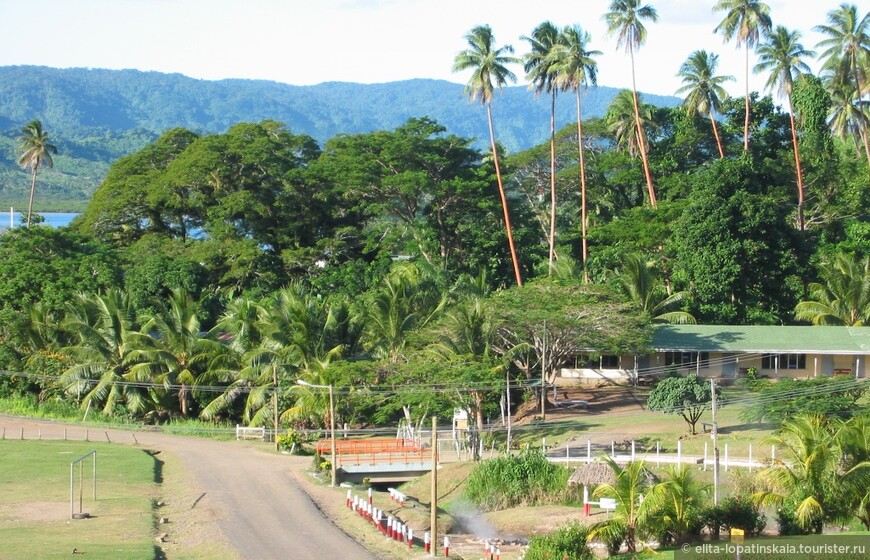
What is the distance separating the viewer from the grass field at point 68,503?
29.7 meters

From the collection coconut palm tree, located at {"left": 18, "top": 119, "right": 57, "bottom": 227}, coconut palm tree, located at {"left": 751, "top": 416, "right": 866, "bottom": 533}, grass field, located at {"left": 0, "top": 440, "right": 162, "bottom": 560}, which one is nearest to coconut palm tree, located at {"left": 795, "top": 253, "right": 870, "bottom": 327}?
coconut palm tree, located at {"left": 751, "top": 416, "right": 866, "bottom": 533}

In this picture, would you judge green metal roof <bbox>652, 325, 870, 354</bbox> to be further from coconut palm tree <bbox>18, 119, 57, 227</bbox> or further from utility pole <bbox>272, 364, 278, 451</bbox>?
coconut palm tree <bbox>18, 119, 57, 227</bbox>

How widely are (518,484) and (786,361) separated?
74.8ft

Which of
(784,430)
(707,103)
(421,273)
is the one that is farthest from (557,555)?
(707,103)

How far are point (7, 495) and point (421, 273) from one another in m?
29.8

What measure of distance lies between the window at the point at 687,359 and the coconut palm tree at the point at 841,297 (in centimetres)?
666

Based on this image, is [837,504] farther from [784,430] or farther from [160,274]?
[160,274]

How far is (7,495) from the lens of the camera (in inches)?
1455

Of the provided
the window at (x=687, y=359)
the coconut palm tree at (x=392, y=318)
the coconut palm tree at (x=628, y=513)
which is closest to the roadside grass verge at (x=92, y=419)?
the coconut palm tree at (x=392, y=318)

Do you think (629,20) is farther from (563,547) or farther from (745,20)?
(563,547)

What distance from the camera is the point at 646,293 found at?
58.6m

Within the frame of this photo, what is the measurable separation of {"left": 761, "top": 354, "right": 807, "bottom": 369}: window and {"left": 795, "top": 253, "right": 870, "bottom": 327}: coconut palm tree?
3954 millimetres

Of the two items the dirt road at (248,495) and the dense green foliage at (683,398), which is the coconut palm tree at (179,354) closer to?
the dirt road at (248,495)

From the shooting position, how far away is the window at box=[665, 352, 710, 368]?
56391mm
